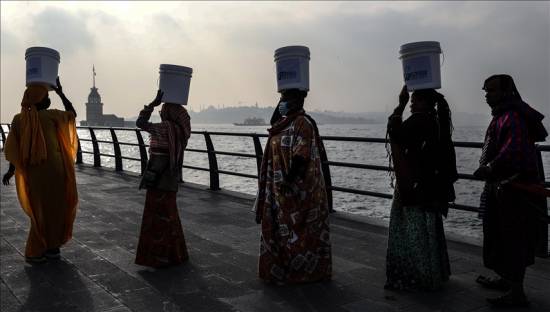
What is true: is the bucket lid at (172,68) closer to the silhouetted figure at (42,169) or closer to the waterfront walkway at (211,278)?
the silhouetted figure at (42,169)

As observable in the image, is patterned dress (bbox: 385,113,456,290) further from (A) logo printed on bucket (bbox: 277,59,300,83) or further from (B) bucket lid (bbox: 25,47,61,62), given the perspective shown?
(B) bucket lid (bbox: 25,47,61,62)

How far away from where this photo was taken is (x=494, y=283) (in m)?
3.86

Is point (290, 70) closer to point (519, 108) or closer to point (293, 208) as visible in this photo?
point (293, 208)

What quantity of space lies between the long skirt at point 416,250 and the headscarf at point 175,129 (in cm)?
197

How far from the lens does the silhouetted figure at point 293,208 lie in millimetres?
3953

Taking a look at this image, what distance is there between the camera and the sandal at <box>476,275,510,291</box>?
383 cm

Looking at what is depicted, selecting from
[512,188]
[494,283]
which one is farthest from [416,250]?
[512,188]

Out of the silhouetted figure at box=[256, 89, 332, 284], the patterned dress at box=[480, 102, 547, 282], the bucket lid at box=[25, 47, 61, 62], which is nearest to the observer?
the patterned dress at box=[480, 102, 547, 282]

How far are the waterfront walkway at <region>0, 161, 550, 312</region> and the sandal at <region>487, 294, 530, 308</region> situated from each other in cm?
8

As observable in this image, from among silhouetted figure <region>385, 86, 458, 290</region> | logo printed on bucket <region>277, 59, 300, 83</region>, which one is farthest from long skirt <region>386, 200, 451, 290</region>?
logo printed on bucket <region>277, 59, 300, 83</region>

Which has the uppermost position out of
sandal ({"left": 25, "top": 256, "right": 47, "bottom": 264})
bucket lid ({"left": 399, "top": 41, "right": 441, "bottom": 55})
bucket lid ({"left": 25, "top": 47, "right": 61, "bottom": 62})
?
bucket lid ({"left": 25, "top": 47, "right": 61, "bottom": 62})

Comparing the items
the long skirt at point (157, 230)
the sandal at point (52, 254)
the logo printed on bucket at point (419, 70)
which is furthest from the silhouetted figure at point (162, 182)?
the logo printed on bucket at point (419, 70)

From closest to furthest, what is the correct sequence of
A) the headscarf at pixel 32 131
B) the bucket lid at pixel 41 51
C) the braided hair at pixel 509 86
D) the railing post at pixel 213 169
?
1. the braided hair at pixel 509 86
2. the headscarf at pixel 32 131
3. the bucket lid at pixel 41 51
4. the railing post at pixel 213 169

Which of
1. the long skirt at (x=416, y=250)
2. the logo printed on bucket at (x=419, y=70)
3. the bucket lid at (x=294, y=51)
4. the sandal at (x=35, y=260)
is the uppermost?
the bucket lid at (x=294, y=51)
